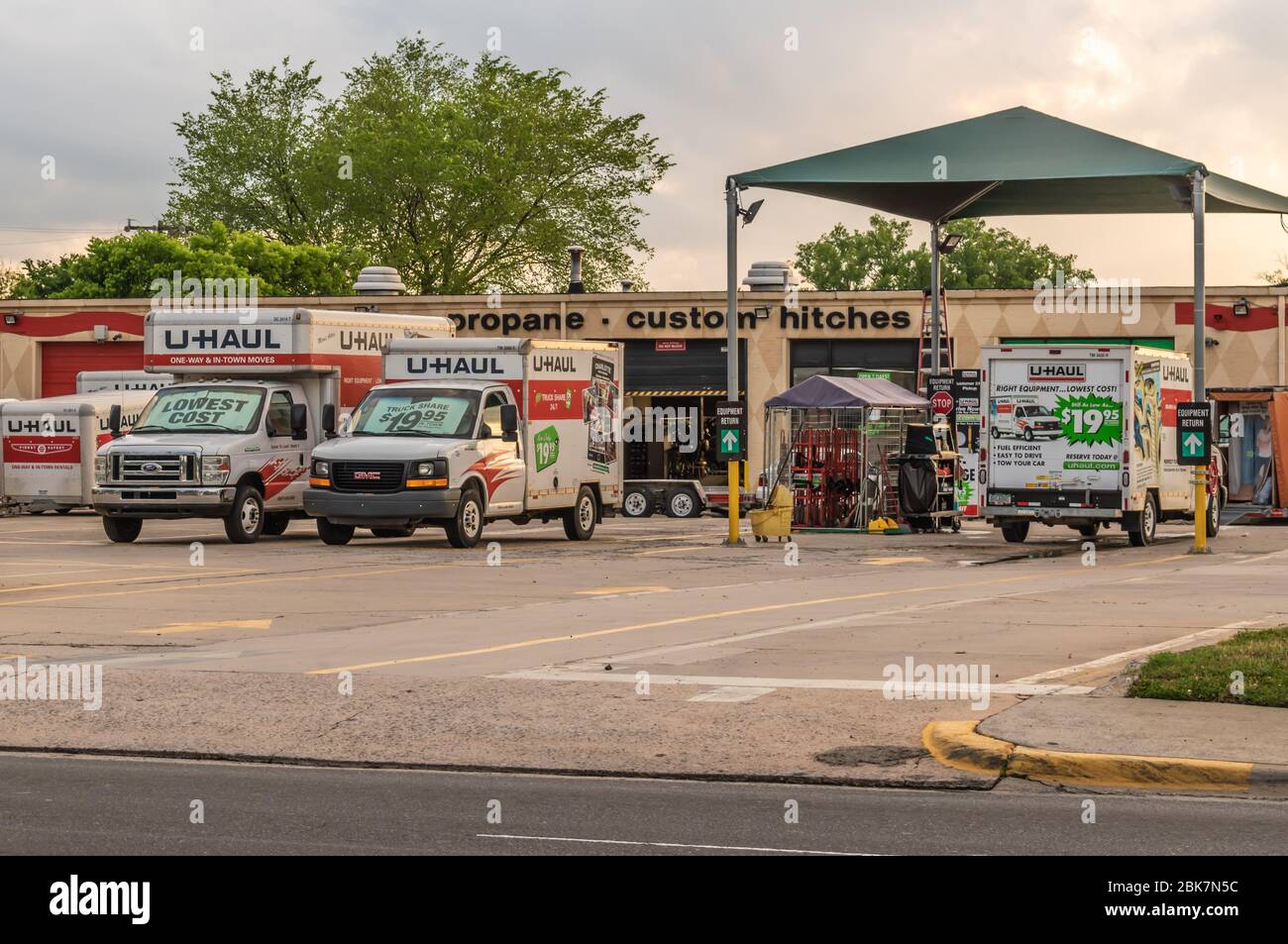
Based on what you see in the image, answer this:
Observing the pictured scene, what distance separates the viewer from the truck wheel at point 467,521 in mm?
26750

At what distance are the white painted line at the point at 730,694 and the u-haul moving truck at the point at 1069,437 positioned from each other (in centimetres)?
1749

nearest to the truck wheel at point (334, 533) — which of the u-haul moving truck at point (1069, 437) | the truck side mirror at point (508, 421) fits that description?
the truck side mirror at point (508, 421)

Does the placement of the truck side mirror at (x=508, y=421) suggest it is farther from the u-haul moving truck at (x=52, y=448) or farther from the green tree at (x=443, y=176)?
the green tree at (x=443, y=176)

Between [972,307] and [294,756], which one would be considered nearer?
[294,756]

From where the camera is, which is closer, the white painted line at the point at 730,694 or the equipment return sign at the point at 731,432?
the white painted line at the point at 730,694

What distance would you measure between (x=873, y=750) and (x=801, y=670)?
3006mm

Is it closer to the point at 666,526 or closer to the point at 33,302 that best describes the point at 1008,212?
the point at 666,526

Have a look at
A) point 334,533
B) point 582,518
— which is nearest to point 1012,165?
point 582,518

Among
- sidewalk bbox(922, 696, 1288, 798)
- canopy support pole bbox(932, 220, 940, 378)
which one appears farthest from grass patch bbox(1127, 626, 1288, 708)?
canopy support pole bbox(932, 220, 940, 378)

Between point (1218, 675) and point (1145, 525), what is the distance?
1865 centimetres

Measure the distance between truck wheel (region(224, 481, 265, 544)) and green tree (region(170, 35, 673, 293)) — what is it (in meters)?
39.0

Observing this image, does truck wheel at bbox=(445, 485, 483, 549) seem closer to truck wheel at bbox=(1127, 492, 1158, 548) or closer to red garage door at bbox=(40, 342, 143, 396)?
truck wheel at bbox=(1127, 492, 1158, 548)
